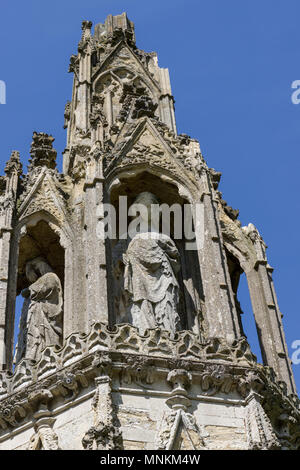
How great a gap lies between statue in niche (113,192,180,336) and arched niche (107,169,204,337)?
0.39 m

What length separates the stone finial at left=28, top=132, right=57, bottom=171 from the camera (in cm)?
1995

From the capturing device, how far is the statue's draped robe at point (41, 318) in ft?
55.0

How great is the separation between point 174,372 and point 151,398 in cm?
52

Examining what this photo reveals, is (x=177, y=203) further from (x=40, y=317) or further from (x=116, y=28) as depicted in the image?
(x=116, y=28)

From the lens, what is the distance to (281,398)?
1516 centimetres

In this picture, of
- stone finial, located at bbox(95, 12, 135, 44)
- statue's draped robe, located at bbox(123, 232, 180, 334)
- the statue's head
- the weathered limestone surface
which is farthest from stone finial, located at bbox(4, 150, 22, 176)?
stone finial, located at bbox(95, 12, 135, 44)

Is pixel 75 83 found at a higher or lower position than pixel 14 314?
higher

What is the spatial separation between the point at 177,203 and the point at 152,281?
2.97 meters

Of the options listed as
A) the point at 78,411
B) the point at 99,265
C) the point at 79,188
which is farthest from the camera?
the point at 79,188

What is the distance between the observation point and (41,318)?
56.1 ft

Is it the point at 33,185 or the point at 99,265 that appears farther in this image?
the point at 33,185

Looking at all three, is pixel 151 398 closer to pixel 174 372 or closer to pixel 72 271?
→ pixel 174 372

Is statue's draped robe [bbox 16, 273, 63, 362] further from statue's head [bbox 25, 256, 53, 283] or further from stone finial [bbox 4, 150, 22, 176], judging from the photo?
stone finial [bbox 4, 150, 22, 176]
